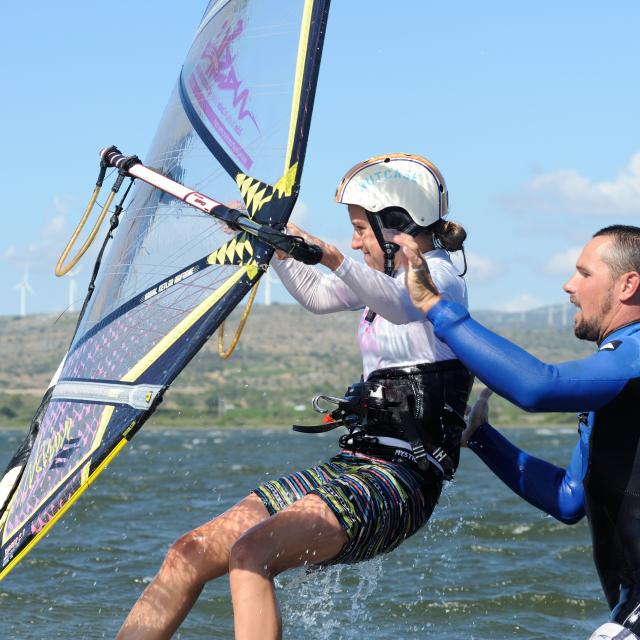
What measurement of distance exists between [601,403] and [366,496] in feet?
3.07

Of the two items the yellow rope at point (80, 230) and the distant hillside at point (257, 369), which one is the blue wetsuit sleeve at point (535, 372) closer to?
the yellow rope at point (80, 230)

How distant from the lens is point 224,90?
4.83m

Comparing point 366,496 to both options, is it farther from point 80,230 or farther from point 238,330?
point 80,230

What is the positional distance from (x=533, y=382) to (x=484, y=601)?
563cm

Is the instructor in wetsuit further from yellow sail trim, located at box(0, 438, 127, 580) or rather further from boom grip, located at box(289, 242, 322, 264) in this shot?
yellow sail trim, located at box(0, 438, 127, 580)

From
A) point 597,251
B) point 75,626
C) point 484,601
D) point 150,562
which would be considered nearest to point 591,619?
point 484,601

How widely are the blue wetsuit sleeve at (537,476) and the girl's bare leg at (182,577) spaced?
121 cm

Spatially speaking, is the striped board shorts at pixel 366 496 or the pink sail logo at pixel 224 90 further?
the pink sail logo at pixel 224 90

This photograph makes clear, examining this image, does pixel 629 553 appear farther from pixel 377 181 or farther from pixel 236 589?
pixel 377 181

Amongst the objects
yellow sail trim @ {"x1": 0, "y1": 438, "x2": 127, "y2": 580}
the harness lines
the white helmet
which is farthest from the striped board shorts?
the white helmet

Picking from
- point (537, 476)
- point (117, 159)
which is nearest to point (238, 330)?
point (117, 159)

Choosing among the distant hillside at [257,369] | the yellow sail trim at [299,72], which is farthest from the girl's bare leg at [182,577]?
the distant hillside at [257,369]

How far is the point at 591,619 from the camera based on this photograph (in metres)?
8.30

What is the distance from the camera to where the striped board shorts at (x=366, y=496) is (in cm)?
420
